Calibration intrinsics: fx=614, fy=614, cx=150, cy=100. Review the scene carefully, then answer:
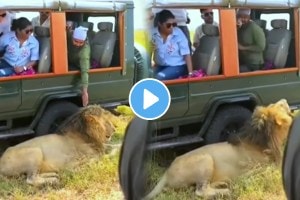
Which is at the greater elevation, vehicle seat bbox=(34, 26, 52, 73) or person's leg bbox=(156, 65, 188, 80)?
vehicle seat bbox=(34, 26, 52, 73)

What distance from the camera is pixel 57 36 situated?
1.32 metres

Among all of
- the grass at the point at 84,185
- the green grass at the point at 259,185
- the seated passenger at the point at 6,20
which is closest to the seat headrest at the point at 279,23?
the green grass at the point at 259,185

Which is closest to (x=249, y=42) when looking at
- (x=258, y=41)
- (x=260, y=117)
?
(x=258, y=41)

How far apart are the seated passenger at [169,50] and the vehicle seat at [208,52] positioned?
0.01 meters

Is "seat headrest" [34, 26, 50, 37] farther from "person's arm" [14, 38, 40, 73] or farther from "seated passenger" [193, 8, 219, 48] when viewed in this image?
"seated passenger" [193, 8, 219, 48]

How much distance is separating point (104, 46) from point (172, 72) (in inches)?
12.8

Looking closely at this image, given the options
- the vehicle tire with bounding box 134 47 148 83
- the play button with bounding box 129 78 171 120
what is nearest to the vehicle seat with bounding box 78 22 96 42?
the vehicle tire with bounding box 134 47 148 83

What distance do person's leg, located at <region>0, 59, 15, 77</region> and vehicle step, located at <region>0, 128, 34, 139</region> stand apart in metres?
0.13

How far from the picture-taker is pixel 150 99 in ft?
3.59

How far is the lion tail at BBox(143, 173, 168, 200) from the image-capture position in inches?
41.8

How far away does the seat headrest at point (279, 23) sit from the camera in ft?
3.09

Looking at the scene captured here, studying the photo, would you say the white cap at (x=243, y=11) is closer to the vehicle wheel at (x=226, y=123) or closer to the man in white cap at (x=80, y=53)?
the vehicle wheel at (x=226, y=123)

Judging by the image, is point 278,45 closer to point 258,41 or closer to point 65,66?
point 258,41

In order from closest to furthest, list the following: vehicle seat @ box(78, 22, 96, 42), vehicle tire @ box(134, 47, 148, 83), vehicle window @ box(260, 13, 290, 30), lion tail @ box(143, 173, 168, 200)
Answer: vehicle window @ box(260, 13, 290, 30) → lion tail @ box(143, 173, 168, 200) → vehicle tire @ box(134, 47, 148, 83) → vehicle seat @ box(78, 22, 96, 42)
